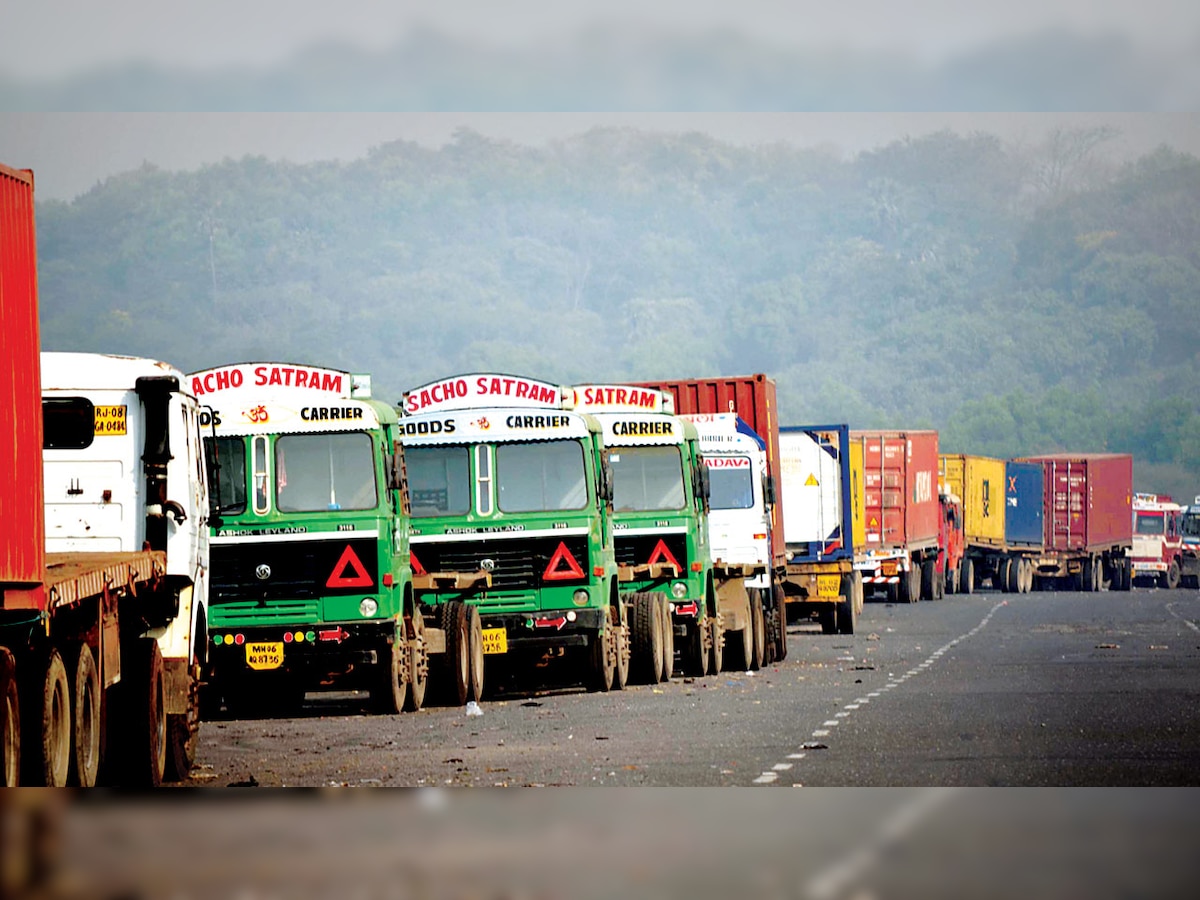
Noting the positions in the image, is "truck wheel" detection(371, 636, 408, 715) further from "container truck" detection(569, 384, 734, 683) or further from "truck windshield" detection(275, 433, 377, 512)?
"container truck" detection(569, 384, 734, 683)

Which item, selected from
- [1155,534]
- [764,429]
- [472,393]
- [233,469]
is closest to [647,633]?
[472,393]

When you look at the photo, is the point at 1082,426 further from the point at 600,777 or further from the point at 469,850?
the point at 469,850

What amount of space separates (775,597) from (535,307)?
8810mm

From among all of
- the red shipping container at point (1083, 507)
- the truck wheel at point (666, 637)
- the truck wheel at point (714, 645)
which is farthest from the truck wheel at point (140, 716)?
the red shipping container at point (1083, 507)

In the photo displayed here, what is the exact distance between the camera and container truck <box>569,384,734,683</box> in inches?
992

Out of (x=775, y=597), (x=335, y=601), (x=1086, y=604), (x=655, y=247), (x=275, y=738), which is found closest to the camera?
(x=275, y=738)

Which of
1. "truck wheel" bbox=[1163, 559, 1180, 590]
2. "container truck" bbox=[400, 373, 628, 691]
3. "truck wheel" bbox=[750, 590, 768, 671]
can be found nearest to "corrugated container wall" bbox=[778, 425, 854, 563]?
"truck wheel" bbox=[750, 590, 768, 671]

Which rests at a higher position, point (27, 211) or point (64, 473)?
point (27, 211)

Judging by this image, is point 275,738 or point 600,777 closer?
point 600,777

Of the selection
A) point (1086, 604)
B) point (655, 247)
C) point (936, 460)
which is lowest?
point (1086, 604)

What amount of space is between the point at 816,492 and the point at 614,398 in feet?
40.1

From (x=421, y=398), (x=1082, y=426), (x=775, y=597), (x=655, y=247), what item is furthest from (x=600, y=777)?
(x=655, y=247)

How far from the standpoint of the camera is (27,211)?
11.7 meters

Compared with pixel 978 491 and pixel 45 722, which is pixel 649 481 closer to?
pixel 45 722
